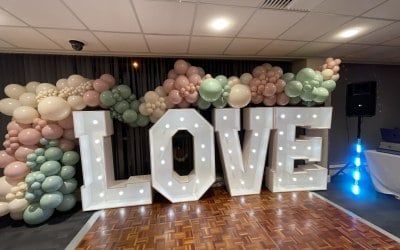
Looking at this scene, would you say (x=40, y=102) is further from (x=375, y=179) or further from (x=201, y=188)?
(x=375, y=179)

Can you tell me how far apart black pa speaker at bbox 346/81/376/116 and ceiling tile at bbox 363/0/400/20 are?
1.61 m

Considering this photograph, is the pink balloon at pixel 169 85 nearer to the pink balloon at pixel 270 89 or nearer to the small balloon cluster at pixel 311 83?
the pink balloon at pixel 270 89

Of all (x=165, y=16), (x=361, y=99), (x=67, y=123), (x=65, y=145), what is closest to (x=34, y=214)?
(x=65, y=145)

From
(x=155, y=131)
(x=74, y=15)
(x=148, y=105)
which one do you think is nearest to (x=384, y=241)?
(x=155, y=131)

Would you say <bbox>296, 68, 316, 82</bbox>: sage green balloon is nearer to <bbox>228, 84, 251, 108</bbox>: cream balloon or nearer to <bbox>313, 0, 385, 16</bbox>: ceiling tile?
<bbox>228, 84, 251, 108</bbox>: cream balloon

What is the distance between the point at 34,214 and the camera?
270cm

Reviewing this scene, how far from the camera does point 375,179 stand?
348cm

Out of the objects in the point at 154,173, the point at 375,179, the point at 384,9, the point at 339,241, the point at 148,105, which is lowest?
the point at 339,241

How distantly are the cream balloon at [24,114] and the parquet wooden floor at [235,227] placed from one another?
172 centimetres

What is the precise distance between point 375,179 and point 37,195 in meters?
5.29

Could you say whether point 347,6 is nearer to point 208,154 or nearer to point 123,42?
point 208,154

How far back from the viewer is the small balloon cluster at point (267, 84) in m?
3.30

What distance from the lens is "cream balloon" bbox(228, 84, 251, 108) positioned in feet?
10.4

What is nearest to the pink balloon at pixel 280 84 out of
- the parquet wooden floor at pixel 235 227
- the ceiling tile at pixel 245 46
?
the ceiling tile at pixel 245 46
